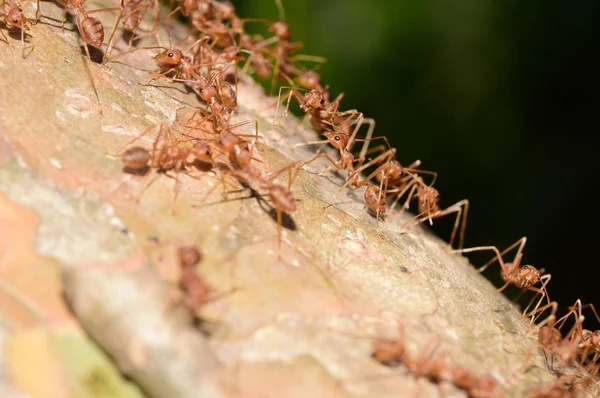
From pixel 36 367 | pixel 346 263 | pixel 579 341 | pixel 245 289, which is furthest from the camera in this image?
pixel 579 341

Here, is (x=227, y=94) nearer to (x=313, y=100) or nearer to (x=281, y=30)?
(x=313, y=100)

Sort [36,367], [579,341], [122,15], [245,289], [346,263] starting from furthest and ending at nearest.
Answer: [122,15] < [579,341] < [346,263] < [245,289] < [36,367]

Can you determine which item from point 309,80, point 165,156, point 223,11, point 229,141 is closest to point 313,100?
point 309,80

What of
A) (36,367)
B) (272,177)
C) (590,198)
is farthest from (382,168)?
(590,198)

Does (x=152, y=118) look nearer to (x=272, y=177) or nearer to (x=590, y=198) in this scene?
(x=272, y=177)

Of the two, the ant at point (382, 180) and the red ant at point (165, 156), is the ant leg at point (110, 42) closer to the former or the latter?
the red ant at point (165, 156)

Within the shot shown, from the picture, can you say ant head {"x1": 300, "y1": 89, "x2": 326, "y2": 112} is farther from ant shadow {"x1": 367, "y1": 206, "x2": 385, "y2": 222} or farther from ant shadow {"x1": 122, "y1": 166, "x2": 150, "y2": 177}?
ant shadow {"x1": 122, "y1": 166, "x2": 150, "y2": 177}
